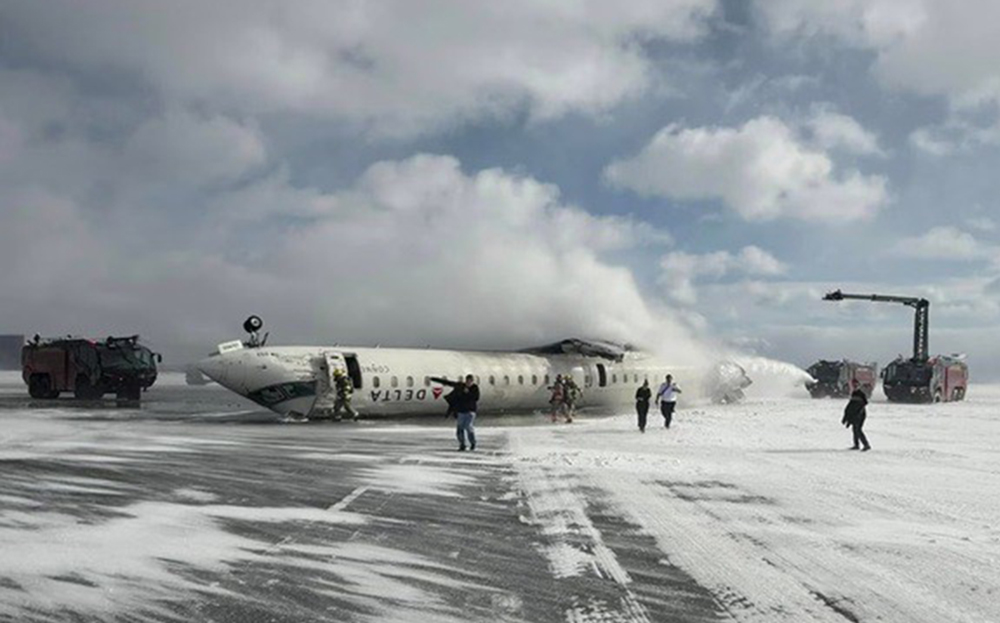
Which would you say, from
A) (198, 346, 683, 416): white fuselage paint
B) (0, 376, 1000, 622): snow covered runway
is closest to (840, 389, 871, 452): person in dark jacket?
(0, 376, 1000, 622): snow covered runway

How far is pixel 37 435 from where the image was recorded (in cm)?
2128

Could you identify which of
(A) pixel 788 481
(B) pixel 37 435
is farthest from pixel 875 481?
(B) pixel 37 435

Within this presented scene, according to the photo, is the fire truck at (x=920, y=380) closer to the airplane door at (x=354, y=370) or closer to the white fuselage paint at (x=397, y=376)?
the white fuselage paint at (x=397, y=376)

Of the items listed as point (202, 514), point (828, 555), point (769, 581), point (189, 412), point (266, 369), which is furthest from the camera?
point (189, 412)

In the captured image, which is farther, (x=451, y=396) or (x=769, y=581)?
(x=451, y=396)

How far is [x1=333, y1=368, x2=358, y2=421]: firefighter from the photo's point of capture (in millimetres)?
29125

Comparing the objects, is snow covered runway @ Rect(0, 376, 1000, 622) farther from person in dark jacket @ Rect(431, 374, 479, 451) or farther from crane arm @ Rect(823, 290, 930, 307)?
crane arm @ Rect(823, 290, 930, 307)

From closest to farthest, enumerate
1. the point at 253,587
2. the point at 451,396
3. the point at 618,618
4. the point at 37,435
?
1. the point at 618,618
2. the point at 253,587
3. the point at 451,396
4. the point at 37,435

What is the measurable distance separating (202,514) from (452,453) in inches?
349

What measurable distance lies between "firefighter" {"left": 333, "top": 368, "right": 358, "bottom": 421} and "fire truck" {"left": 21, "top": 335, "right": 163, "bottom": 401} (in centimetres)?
1901

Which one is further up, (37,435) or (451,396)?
(451,396)

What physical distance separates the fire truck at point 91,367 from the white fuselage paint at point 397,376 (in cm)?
1738

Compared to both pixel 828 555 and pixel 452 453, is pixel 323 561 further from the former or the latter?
pixel 452 453

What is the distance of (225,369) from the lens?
28312 mm
